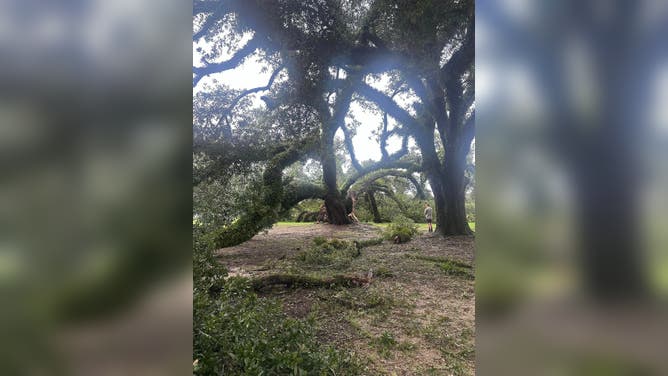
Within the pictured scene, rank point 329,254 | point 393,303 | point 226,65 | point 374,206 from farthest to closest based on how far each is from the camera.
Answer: point 374,206
point 226,65
point 329,254
point 393,303

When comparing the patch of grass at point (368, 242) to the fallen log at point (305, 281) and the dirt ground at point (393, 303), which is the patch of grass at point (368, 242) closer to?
the dirt ground at point (393, 303)

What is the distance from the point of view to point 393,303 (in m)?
4.91

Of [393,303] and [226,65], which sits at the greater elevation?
[226,65]

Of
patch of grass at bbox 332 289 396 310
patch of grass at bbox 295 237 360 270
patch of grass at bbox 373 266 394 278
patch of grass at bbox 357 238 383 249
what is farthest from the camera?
patch of grass at bbox 357 238 383 249

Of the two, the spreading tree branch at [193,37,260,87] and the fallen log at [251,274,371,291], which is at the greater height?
the spreading tree branch at [193,37,260,87]

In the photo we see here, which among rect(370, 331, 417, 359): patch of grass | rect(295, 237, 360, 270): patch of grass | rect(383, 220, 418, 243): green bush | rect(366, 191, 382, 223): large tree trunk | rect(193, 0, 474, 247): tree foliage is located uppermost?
rect(193, 0, 474, 247): tree foliage

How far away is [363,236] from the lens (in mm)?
9766

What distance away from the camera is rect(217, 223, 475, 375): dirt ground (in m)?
3.55

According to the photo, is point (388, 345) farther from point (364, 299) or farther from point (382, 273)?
point (382, 273)

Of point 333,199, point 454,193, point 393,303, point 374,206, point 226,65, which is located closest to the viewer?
point 393,303

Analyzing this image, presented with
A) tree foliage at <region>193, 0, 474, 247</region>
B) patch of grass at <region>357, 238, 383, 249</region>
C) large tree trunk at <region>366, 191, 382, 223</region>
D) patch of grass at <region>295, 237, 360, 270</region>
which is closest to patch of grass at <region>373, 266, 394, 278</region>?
patch of grass at <region>295, 237, 360, 270</region>

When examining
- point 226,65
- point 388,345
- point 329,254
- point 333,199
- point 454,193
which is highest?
point 226,65
